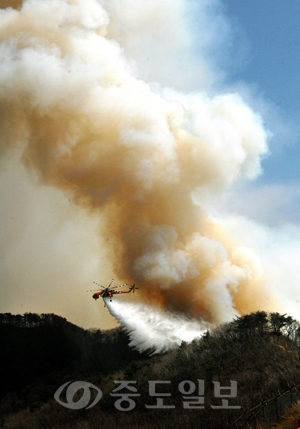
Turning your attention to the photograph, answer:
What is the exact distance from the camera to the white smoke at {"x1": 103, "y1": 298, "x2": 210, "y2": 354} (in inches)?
2007

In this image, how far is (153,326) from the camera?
52156 mm

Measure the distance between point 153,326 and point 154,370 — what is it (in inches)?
213

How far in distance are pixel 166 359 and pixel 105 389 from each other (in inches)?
299

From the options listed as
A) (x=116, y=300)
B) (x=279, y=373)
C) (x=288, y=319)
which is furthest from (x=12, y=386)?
(x=279, y=373)

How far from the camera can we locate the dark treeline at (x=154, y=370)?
29.9 metres

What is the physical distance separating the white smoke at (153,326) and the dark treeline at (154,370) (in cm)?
161

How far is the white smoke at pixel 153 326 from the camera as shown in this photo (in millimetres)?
50969

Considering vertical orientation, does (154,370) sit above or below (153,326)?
below

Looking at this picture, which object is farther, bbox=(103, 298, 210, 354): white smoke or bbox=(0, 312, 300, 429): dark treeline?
bbox=(103, 298, 210, 354): white smoke

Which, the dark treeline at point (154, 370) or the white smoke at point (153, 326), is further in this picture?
the white smoke at point (153, 326)

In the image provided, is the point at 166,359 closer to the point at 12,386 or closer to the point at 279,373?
the point at 279,373

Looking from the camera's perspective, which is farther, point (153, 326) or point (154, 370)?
point (153, 326)

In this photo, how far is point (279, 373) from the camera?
109ft

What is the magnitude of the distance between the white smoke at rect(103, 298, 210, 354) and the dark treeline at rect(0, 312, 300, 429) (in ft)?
5.30
